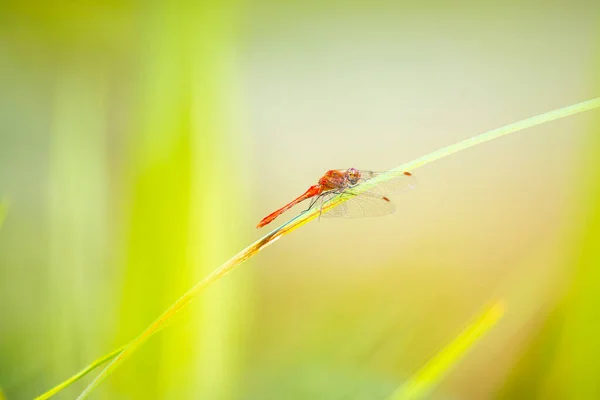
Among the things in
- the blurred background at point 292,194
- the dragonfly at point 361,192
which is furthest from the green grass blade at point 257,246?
the dragonfly at point 361,192

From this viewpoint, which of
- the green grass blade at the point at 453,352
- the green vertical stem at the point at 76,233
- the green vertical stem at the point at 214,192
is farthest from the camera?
the green vertical stem at the point at 76,233

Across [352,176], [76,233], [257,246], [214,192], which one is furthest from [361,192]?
[76,233]

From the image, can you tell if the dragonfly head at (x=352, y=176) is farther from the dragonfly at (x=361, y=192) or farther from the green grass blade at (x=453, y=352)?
the green grass blade at (x=453, y=352)

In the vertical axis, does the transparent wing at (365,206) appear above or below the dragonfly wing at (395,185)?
below

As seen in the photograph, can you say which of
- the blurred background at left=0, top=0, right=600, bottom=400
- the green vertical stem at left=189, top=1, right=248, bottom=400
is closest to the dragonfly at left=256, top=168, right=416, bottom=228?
the green vertical stem at left=189, top=1, right=248, bottom=400

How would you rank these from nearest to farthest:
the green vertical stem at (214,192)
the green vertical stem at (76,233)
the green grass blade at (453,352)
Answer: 1. the green grass blade at (453,352)
2. the green vertical stem at (214,192)
3. the green vertical stem at (76,233)

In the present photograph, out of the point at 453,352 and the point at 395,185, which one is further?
the point at 395,185

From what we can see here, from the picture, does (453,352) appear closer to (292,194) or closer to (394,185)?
(394,185)

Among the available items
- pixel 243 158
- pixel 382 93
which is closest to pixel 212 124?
pixel 243 158

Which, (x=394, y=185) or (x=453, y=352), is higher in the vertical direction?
(x=394, y=185)
